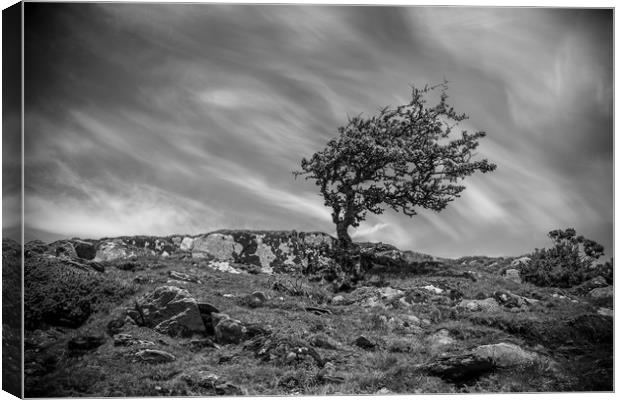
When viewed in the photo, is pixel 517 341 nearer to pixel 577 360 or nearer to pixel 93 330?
pixel 577 360

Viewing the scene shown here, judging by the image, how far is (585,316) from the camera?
685 inches

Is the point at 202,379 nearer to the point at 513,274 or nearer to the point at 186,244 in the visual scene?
the point at 186,244

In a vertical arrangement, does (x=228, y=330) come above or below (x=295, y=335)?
above

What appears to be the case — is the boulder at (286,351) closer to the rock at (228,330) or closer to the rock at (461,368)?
the rock at (228,330)

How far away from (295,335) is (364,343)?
2061 mm

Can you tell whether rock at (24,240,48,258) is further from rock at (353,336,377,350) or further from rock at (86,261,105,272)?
rock at (353,336,377,350)

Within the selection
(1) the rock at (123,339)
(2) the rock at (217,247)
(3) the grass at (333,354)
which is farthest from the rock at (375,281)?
(1) the rock at (123,339)

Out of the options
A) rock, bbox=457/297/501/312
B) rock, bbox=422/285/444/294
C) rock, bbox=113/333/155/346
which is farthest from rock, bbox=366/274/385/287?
rock, bbox=113/333/155/346

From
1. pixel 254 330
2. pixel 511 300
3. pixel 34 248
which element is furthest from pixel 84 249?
pixel 511 300

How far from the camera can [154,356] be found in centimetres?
1480

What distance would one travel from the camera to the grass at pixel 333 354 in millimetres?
13906

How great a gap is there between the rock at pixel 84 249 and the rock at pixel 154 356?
15.5 m

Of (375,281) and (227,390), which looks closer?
(227,390)

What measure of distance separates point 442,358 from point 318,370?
319cm
